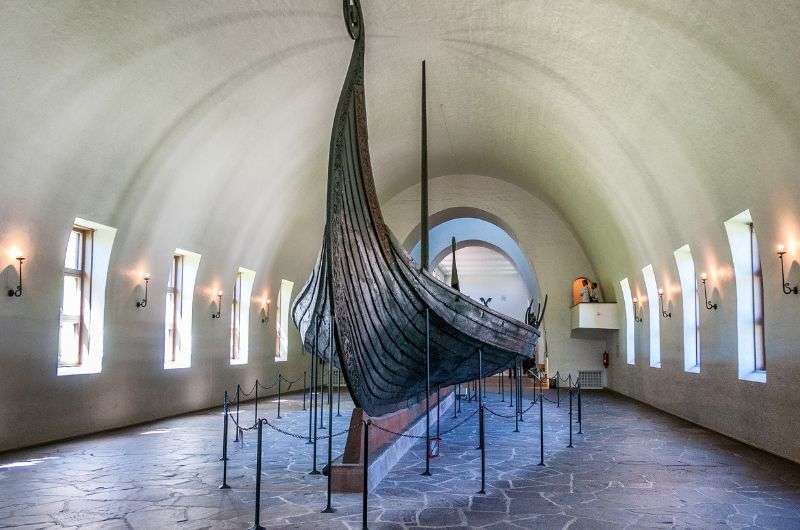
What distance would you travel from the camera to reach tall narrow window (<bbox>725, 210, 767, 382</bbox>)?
10.6m

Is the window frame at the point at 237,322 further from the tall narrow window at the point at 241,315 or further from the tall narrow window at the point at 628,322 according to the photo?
the tall narrow window at the point at 628,322

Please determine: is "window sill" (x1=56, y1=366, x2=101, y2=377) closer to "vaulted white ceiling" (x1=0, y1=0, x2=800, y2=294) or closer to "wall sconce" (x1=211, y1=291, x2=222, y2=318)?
"vaulted white ceiling" (x1=0, y1=0, x2=800, y2=294)

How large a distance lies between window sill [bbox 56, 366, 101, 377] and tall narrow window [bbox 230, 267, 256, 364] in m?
6.44

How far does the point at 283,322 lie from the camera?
70.3 feet

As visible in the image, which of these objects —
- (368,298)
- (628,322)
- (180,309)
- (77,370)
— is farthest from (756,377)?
(180,309)

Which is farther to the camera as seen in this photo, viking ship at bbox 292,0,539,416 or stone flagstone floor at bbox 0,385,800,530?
viking ship at bbox 292,0,539,416

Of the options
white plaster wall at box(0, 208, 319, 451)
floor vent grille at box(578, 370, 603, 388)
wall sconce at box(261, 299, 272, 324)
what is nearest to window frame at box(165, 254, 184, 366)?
white plaster wall at box(0, 208, 319, 451)

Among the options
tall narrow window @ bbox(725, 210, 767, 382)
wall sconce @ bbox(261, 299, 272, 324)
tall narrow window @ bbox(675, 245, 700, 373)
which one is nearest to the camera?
tall narrow window @ bbox(725, 210, 767, 382)

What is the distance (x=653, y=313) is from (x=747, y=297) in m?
6.09

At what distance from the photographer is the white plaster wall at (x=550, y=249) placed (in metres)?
22.1

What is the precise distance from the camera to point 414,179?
2245cm

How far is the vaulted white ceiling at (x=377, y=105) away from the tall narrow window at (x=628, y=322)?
200 cm

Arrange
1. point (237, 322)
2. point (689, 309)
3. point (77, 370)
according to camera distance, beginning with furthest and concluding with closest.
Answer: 1. point (237, 322)
2. point (689, 309)
3. point (77, 370)

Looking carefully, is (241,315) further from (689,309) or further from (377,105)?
(689,309)
